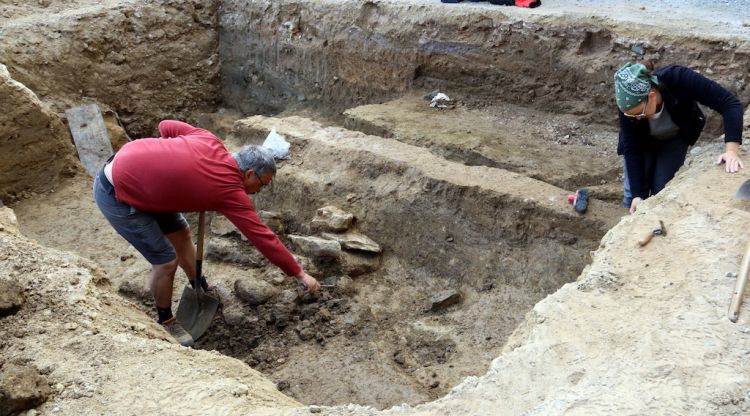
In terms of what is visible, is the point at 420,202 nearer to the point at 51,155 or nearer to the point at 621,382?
the point at 621,382

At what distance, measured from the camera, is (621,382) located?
99.2 inches

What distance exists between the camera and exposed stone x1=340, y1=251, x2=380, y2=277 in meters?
5.40

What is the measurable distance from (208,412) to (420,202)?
3086mm

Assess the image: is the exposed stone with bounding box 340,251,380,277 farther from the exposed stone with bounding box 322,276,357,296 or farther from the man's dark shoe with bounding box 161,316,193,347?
the man's dark shoe with bounding box 161,316,193,347

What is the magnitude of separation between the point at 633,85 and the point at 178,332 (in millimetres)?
3298

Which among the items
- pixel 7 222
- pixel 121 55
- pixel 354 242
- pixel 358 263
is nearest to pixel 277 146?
pixel 354 242

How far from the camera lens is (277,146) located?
644cm

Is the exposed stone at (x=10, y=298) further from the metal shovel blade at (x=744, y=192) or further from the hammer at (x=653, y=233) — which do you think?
the metal shovel blade at (x=744, y=192)

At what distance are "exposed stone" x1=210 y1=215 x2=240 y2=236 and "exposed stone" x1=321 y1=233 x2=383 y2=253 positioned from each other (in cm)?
83

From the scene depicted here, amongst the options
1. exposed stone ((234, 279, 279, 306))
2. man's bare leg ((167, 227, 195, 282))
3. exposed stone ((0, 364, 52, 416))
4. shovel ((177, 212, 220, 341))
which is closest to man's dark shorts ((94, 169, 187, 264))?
man's bare leg ((167, 227, 195, 282))

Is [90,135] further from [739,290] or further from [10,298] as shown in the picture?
[739,290]

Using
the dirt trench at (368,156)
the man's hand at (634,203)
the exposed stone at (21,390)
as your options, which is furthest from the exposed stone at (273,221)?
the exposed stone at (21,390)

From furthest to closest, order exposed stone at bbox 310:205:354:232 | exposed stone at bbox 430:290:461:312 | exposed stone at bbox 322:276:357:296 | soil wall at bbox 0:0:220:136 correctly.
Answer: soil wall at bbox 0:0:220:136 < exposed stone at bbox 310:205:354:232 < exposed stone at bbox 322:276:357:296 < exposed stone at bbox 430:290:461:312

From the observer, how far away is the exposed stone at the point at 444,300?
5.02 metres
